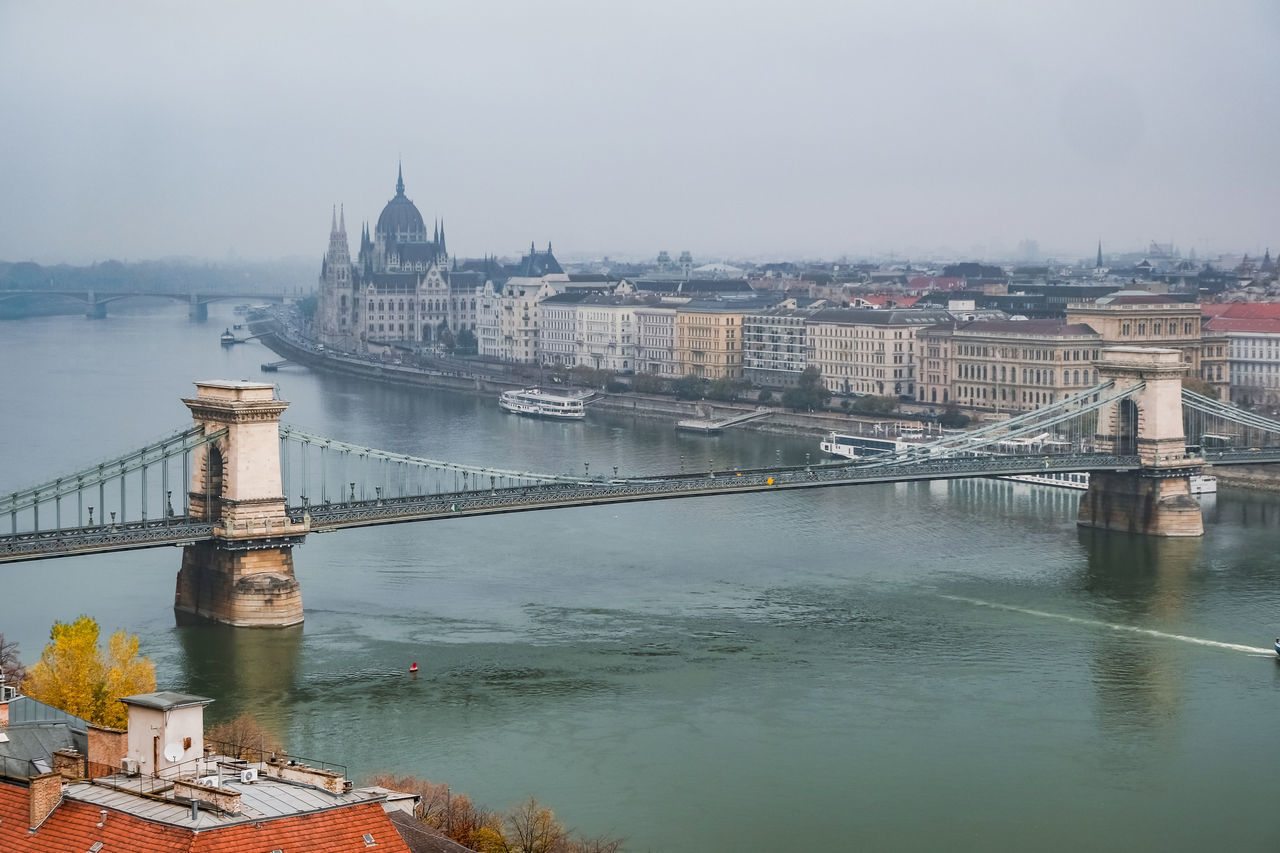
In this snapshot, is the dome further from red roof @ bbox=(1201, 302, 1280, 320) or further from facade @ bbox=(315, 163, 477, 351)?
red roof @ bbox=(1201, 302, 1280, 320)

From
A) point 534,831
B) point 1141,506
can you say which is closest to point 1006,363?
point 1141,506

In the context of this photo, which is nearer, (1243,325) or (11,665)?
(11,665)

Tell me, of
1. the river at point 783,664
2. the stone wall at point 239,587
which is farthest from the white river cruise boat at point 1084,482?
the stone wall at point 239,587

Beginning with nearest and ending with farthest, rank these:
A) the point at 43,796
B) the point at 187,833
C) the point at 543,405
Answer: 1. the point at 187,833
2. the point at 43,796
3. the point at 543,405

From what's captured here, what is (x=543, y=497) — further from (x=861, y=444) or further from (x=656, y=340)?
(x=656, y=340)

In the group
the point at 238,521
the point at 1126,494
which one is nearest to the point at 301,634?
the point at 238,521

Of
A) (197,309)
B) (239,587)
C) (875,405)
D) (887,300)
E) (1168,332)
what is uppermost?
(887,300)

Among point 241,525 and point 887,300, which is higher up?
point 887,300
